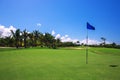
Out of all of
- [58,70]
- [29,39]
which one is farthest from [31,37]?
[58,70]

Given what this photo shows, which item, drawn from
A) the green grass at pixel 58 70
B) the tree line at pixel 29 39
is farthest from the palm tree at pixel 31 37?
the green grass at pixel 58 70

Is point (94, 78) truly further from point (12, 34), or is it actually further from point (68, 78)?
point (12, 34)

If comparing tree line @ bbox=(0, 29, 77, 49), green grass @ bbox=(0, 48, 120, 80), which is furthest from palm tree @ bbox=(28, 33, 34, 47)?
green grass @ bbox=(0, 48, 120, 80)

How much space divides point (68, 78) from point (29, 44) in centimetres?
8830

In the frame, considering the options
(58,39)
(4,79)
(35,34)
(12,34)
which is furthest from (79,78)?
(58,39)

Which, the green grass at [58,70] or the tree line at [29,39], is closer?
the green grass at [58,70]

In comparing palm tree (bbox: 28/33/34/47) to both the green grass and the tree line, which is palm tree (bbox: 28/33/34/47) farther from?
the green grass

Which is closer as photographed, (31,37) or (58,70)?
(58,70)

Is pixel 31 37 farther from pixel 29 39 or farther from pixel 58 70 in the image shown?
pixel 58 70

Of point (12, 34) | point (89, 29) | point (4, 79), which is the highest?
point (12, 34)

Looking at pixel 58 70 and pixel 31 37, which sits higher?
pixel 31 37

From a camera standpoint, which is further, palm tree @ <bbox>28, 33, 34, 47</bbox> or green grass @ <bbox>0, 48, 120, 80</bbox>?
palm tree @ <bbox>28, 33, 34, 47</bbox>

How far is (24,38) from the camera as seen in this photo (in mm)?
87375

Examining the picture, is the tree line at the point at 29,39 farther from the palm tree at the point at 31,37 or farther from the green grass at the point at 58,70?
the green grass at the point at 58,70
